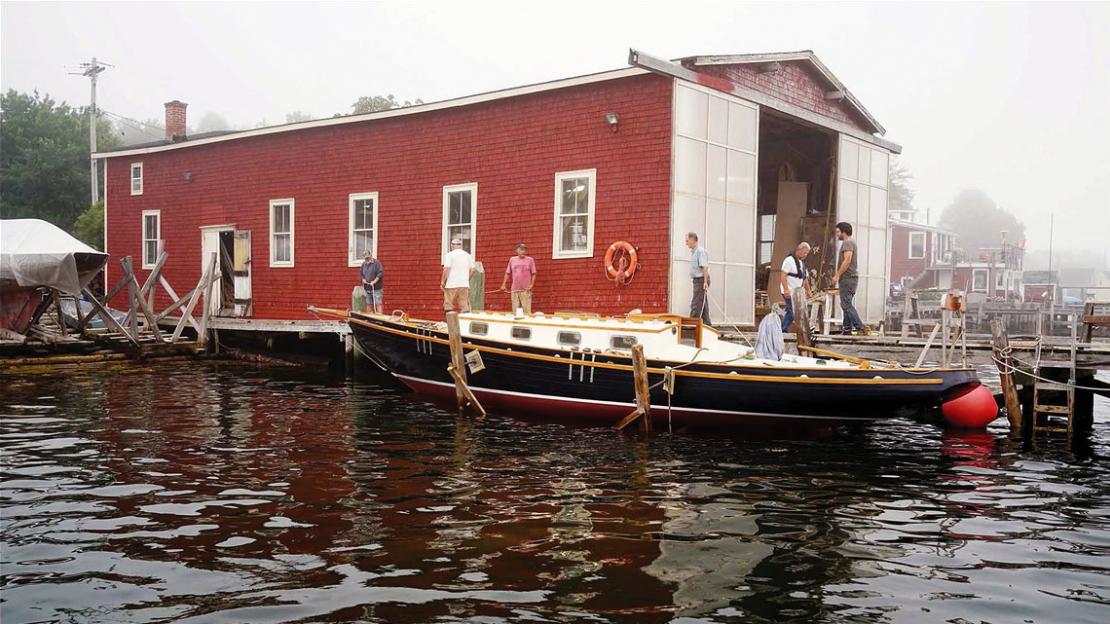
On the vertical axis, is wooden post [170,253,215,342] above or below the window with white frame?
below

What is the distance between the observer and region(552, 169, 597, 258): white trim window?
1616cm

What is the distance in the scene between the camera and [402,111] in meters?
19.3

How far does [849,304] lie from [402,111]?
33.8ft

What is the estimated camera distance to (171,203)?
81.1 ft

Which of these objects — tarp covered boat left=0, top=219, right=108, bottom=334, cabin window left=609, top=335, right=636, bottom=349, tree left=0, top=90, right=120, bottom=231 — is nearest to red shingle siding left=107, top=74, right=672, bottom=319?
cabin window left=609, top=335, right=636, bottom=349

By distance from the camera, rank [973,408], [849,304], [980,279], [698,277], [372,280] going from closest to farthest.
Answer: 1. [973,408]
2. [698,277]
3. [849,304]
4. [372,280]
5. [980,279]

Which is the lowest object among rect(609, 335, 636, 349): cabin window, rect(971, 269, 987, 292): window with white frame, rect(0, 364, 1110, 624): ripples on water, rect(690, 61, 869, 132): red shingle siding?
rect(0, 364, 1110, 624): ripples on water

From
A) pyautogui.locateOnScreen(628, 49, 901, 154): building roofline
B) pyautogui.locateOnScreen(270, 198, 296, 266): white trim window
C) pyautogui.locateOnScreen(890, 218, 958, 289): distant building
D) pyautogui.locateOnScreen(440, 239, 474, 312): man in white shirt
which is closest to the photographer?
pyautogui.locateOnScreen(628, 49, 901, 154): building roofline

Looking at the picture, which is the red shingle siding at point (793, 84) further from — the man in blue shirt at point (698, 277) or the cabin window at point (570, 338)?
the cabin window at point (570, 338)

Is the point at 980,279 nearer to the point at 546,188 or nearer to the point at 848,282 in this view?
the point at 848,282

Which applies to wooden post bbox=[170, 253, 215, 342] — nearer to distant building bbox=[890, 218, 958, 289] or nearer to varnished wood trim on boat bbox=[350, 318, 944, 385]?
varnished wood trim on boat bbox=[350, 318, 944, 385]

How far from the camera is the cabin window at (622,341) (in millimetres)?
12070

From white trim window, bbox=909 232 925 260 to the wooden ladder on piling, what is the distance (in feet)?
150

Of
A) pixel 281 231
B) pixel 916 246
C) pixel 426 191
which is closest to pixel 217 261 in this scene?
pixel 281 231
